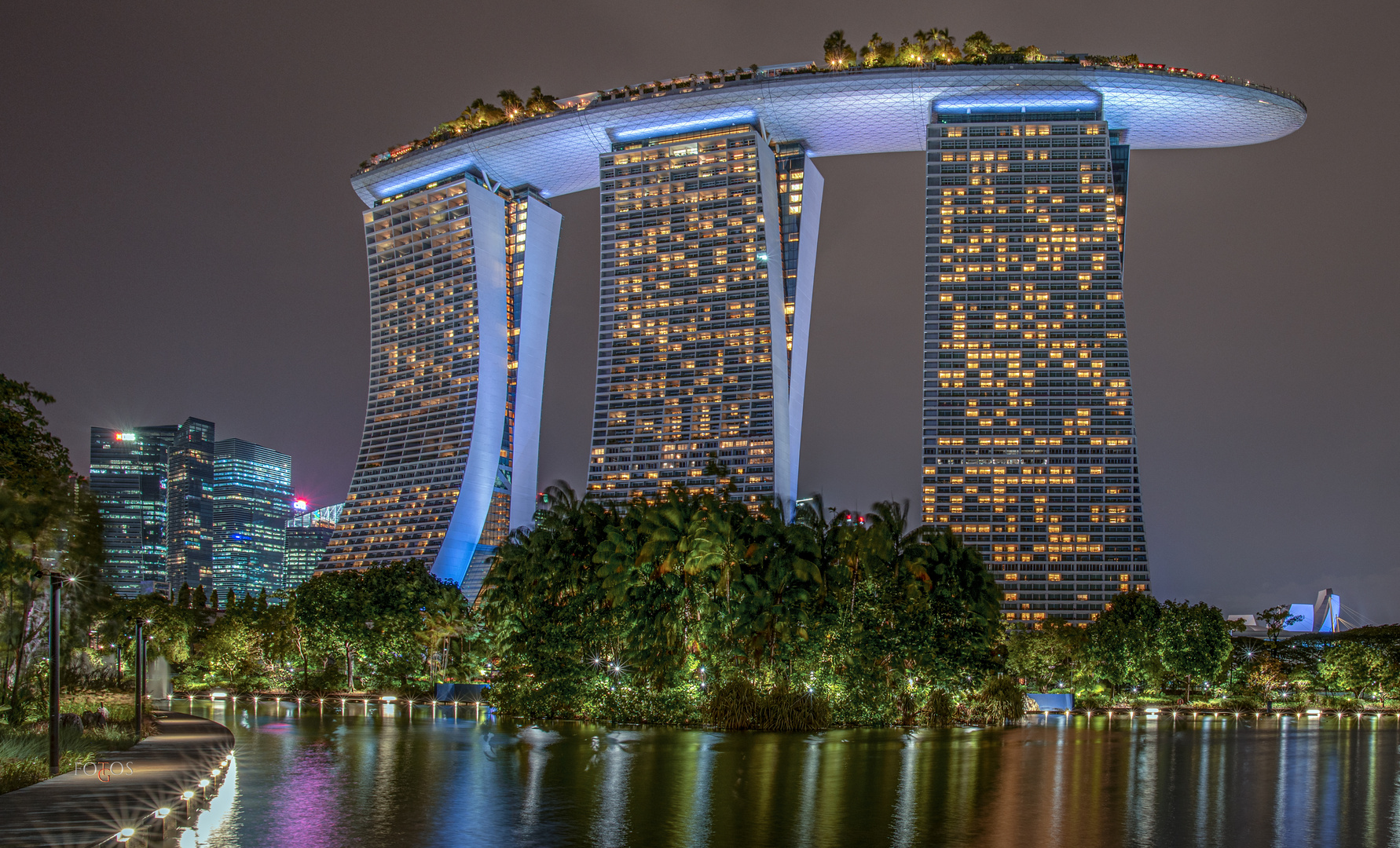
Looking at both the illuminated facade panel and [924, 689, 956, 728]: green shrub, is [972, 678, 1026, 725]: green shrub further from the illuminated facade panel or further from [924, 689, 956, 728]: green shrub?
the illuminated facade panel

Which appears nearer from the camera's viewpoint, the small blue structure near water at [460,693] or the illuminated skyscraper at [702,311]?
the small blue structure near water at [460,693]

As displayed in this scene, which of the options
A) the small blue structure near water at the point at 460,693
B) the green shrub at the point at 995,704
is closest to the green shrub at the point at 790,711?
the green shrub at the point at 995,704

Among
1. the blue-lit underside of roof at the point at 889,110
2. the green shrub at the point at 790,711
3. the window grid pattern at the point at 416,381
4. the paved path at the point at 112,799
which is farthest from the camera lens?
the window grid pattern at the point at 416,381

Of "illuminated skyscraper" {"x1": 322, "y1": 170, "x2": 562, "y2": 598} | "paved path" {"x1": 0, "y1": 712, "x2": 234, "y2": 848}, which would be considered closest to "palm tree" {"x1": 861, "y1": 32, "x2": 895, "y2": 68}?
"illuminated skyscraper" {"x1": 322, "y1": 170, "x2": 562, "y2": 598}

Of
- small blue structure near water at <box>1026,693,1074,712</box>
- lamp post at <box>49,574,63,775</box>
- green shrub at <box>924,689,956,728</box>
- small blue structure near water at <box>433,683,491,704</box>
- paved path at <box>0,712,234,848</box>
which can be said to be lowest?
small blue structure near water at <box>433,683,491,704</box>

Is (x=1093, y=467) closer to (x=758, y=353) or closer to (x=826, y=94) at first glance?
(x=758, y=353)

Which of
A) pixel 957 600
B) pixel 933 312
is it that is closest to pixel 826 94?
pixel 933 312

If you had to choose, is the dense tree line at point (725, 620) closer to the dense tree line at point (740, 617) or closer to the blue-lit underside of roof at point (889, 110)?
the dense tree line at point (740, 617)
